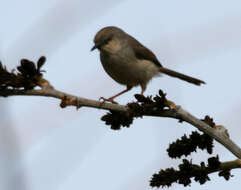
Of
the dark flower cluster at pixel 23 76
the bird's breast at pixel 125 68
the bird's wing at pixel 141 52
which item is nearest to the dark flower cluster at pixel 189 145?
the dark flower cluster at pixel 23 76

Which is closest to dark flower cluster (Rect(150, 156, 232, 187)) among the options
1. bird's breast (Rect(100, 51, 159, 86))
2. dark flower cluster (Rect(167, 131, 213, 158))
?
dark flower cluster (Rect(167, 131, 213, 158))

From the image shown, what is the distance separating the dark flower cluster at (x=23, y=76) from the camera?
69.7 inches

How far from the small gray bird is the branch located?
124 inches

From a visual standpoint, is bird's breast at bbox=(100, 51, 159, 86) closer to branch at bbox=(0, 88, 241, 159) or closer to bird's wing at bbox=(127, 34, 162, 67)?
bird's wing at bbox=(127, 34, 162, 67)

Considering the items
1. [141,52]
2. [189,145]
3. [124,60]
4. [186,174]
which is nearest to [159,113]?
[189,145]

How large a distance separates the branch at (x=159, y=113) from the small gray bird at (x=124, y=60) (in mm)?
3147

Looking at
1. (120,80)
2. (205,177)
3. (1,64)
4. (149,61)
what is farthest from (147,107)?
(149,61)

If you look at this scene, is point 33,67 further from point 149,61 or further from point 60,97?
point 149,61

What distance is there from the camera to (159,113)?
2.07 metres

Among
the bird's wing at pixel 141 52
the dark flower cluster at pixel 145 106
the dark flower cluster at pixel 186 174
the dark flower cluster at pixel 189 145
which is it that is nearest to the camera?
the dark flower cluster at pixel 186 174

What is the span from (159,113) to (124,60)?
11.5ft

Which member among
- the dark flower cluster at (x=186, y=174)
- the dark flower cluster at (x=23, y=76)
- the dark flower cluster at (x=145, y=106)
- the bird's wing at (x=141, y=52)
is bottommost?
the dark flower cluster at (x=186, y=174)

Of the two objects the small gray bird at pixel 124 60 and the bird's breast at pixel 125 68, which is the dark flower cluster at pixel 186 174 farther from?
the bird's breast at pixel 125 68

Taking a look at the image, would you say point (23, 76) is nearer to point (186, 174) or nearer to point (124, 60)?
point (186, 174)
